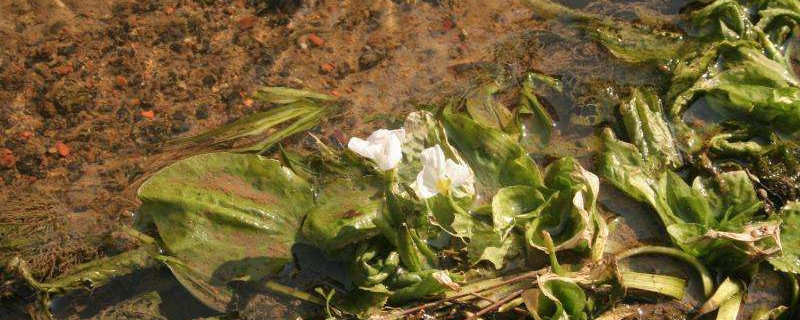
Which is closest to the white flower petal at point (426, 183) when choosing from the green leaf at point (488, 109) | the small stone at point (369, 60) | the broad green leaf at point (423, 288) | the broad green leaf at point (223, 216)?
the broad green leaf at point (423, 288)

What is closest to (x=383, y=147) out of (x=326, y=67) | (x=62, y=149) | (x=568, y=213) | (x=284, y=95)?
(x=568, y=213)

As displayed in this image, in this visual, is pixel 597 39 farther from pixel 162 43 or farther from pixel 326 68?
pixel 162 43

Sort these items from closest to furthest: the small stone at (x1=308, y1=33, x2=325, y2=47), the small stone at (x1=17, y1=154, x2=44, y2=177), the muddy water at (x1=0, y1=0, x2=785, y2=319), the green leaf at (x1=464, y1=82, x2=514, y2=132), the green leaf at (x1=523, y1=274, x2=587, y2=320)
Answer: the green leaf at (x1=523, y1=274, x2=587, y2=320)
the muddy water at (x1=0, y1=0, x2=785, y2=319)
the small stone at (x1=17, y1=154, x2=44, y2=177)
the green leaf at (x1=464, y1=82, x2=514, y2=132)
the small stone at (x1=308, y1=33, x2=325, y2=47)

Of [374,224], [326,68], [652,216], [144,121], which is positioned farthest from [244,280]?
[652,216]

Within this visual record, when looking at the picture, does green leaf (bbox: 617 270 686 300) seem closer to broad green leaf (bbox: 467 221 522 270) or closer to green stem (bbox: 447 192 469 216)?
broad green leaf (bbox: 467 221 522 270)

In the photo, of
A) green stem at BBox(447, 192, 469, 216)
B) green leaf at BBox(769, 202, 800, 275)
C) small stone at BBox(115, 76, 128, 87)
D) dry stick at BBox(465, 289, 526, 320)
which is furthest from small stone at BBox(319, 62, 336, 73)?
green leaf at BBox(769, 202, 800, 275)

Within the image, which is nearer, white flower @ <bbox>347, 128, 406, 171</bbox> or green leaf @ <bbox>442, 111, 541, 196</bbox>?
white flower @ <bbox>347, 128, 406, 171</bbox>
